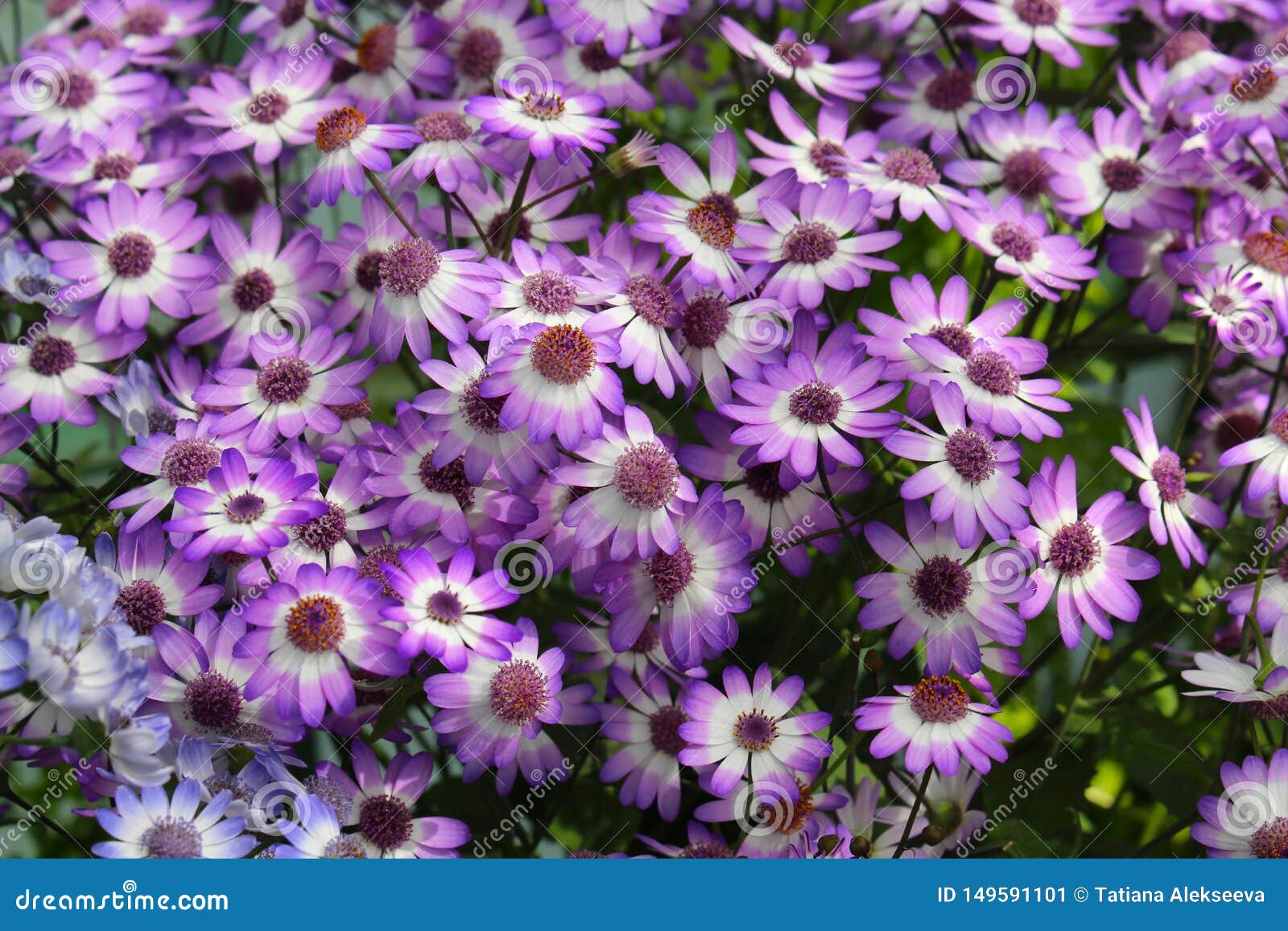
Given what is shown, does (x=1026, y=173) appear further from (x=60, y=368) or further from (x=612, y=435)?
(x=60, y=368)

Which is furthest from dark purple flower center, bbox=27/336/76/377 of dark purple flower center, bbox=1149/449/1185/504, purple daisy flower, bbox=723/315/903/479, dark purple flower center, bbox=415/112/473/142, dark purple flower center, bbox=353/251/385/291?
dark purple flower center, bbox=1149/449/1185/504

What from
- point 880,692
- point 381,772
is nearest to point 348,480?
point 381,772

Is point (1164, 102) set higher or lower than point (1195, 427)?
higher

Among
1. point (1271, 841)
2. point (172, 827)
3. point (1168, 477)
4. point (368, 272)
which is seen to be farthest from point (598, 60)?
point (1271, 841)

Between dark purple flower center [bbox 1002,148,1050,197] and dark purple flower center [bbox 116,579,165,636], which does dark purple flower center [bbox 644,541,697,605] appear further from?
dark purple flower center [bbox 1002,148,1050,197]

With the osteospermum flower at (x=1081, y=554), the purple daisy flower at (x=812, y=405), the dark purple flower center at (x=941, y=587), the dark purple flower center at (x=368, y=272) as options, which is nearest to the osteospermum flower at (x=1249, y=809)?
the osteospermum flower at (x=1081, y=554)

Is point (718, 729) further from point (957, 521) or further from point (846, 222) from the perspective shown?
point (846, 222)

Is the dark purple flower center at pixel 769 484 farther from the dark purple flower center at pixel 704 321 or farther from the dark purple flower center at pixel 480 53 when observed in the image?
the dark purple flower center at pixel 480 53
